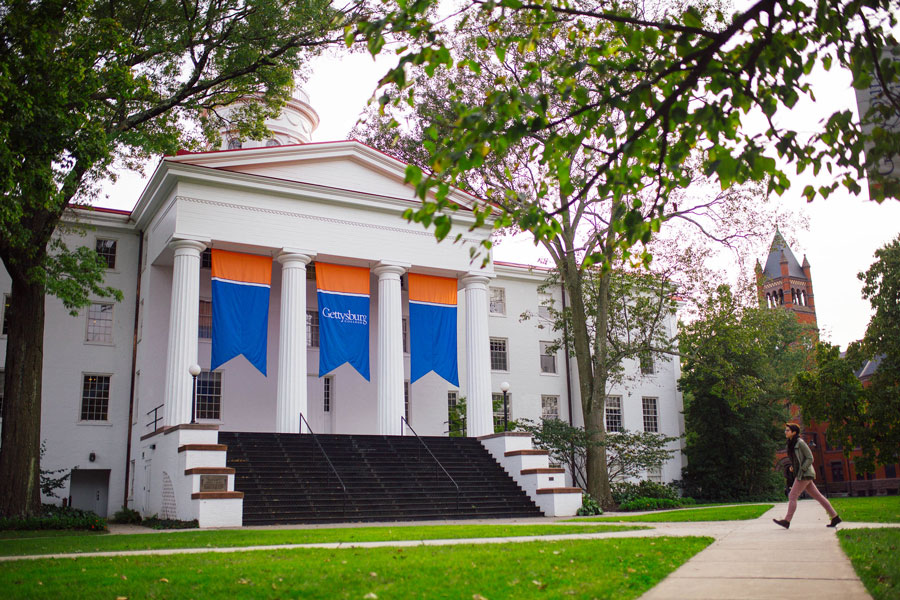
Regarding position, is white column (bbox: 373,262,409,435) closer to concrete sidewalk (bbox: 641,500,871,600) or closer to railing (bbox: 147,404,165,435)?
railing (bbox: 147,404,165,435)

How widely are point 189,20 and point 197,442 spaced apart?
37.5 ft

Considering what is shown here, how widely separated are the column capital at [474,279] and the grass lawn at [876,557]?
1985 centimetres

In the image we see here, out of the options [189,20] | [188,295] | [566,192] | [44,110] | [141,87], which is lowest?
[566,192]

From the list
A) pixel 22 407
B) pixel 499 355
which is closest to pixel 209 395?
pixel 22 407

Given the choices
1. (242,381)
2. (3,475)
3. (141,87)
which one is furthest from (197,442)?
(141,87)

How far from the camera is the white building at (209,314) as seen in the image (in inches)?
1009

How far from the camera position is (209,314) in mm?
30031

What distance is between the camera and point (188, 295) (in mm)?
25297

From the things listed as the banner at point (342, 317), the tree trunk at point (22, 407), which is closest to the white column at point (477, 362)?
the banner at point (342, 317)

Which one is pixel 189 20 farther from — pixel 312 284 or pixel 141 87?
pixel 312 284

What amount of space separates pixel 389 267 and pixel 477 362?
4892 millimetres

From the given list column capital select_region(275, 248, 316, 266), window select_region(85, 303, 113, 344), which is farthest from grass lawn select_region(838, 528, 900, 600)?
window select_region(85, 303, 113, 344)

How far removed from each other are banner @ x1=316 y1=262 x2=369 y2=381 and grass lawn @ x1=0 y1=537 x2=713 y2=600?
1627cm

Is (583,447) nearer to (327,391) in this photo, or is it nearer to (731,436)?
(327,391)
